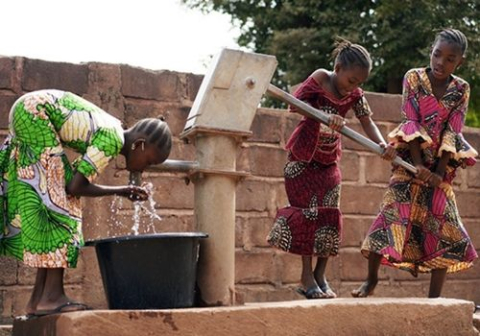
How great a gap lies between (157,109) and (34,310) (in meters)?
2.37

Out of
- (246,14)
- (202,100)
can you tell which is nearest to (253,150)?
(202,100)

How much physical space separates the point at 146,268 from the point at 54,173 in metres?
0.53

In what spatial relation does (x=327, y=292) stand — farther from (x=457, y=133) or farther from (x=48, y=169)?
(x=48, y=169)

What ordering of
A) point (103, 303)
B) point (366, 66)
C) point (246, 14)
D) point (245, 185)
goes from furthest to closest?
point (246, 14), point (245, 185), point (103, 303), point (366, 66)

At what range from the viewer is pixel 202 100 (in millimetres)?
4168

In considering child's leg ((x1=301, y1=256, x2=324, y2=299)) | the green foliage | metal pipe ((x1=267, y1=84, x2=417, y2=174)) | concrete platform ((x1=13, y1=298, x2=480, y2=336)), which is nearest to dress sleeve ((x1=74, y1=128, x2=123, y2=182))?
concrete platform ((x1=13, y1=298, x2=480, y2=336))

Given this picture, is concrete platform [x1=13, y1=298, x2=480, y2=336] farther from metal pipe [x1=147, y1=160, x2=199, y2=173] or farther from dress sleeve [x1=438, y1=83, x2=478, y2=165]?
dress sleeve [x1=438, y1=83, x2=478, y2=165]

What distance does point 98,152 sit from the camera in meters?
3.98

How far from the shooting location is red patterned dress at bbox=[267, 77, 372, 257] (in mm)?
5148

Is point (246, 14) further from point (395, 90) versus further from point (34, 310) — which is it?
point (34, 310)

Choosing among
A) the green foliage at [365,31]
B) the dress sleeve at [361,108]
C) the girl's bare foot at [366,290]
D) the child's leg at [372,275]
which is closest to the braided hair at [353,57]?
the dress sleeve at [361,108]

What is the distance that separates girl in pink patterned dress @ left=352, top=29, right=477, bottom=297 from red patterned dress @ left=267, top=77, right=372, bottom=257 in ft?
0.82

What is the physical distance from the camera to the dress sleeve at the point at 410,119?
5.22 meters

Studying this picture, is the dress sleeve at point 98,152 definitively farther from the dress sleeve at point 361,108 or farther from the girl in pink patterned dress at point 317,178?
the dress sleeve at point 361,108
